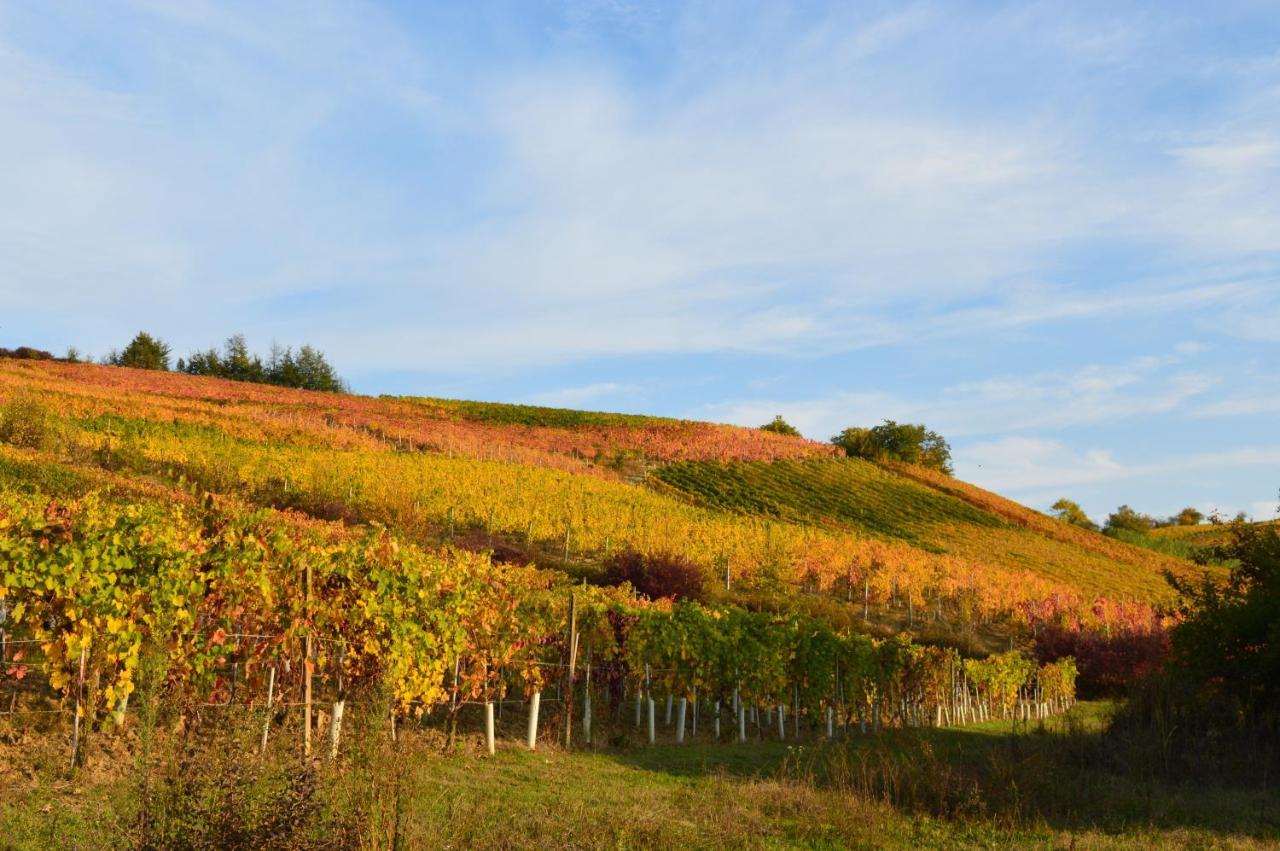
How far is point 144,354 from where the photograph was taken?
91188 mm

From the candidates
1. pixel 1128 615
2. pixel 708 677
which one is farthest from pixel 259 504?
Result: pixel 1128 615

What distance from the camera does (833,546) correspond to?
3978cm

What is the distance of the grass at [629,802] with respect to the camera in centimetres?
676

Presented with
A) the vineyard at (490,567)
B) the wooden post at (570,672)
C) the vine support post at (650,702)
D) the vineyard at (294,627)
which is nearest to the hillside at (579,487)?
the vineyard at (490,567)

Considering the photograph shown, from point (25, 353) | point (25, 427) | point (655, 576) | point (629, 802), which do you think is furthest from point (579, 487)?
point (25, 353)

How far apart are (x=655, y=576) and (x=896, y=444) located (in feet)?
169

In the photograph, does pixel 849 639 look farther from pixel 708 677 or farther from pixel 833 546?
pixel 833 546

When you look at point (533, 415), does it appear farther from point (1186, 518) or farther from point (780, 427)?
point (1186, 518)

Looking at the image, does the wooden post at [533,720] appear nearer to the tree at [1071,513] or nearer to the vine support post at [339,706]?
the vine support post at [339,706]

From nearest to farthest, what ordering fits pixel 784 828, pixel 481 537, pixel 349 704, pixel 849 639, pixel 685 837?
pixel 685 837 → pixel 784 828 → pixel 349 704 → pixel 849 639 → pixel 481 537

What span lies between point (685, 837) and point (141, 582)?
20.4 ft

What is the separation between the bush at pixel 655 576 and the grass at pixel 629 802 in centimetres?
1244

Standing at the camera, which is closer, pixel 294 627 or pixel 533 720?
pixel 294 627

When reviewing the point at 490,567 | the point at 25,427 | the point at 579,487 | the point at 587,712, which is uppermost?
the point at 25,427
